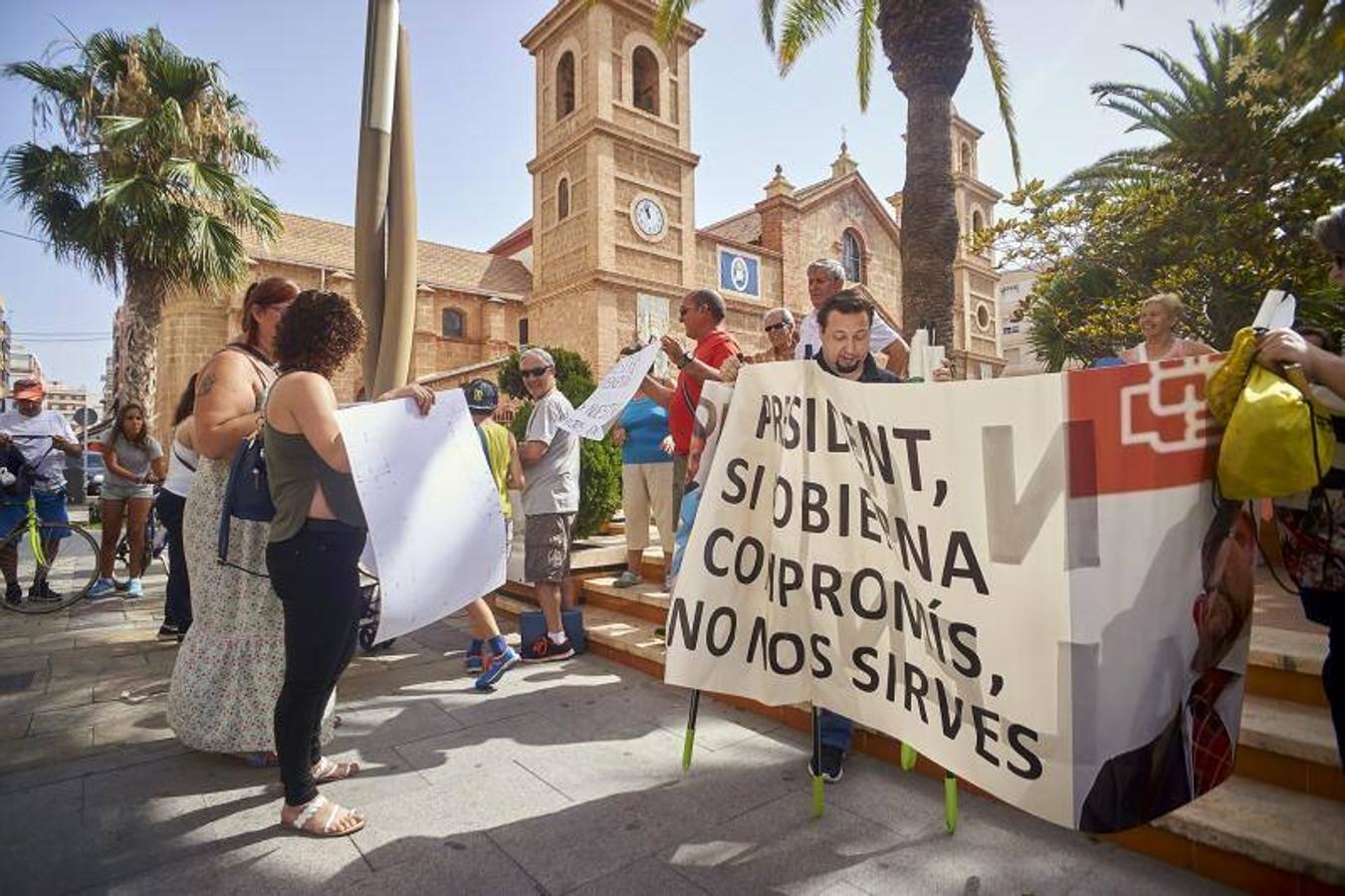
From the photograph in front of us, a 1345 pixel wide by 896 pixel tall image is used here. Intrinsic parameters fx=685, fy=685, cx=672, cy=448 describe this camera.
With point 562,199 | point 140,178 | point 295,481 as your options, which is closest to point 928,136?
point 295,481

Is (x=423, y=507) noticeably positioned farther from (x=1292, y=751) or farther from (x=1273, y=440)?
(x=1292, y=751)

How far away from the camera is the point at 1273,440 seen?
5.37ft

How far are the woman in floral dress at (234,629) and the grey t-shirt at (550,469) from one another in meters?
1.83

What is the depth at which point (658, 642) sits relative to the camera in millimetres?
4449

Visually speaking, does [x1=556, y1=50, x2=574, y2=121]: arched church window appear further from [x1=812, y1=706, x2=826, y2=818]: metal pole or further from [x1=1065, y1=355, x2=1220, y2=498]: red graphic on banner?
[x1=1065, y1=355, x2=1220, y2=498]: red graphic on banner

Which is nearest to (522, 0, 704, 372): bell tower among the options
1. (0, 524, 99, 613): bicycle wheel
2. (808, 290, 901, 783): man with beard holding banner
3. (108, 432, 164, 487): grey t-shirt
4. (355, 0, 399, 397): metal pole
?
(108, 432, 164, 487): grey t-shirt

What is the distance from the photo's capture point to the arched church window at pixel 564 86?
21250 millimetres

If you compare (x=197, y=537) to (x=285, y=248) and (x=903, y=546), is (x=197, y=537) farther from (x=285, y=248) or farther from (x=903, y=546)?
(x=285, y=248)

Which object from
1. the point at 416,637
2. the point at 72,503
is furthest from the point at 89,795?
the point at 72,503

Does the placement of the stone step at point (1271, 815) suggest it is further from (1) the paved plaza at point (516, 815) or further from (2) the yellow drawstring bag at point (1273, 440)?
(2) the yellow drawstring bag at point (1273, 440)

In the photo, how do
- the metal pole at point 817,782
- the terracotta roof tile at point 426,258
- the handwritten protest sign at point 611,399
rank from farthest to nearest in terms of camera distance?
the terracotta roof tile at point 426,258, the handwritten protest sign at point 611,399, the metal pole at point 817,782

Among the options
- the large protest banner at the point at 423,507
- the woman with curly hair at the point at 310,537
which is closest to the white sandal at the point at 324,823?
the woman with curly hair at the point at 310,537

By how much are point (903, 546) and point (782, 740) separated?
4.98 ft

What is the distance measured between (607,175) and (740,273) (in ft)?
20.4
